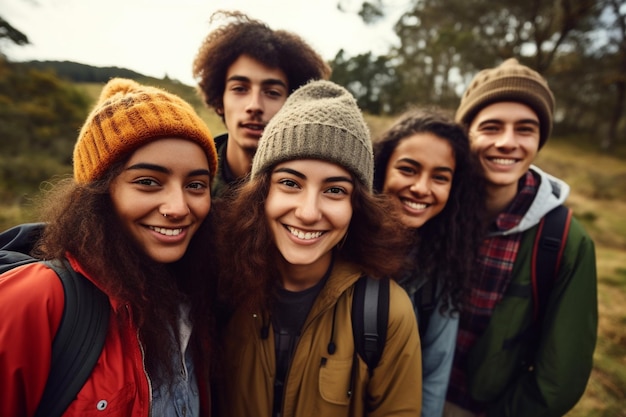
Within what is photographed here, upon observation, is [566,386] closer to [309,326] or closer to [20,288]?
[309,326]

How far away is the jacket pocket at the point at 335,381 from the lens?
5.45ft

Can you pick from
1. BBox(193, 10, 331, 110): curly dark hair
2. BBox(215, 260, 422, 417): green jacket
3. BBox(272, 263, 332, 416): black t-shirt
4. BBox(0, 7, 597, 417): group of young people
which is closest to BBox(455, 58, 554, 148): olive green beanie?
BBox(0, 7, 597, 417): group of young people

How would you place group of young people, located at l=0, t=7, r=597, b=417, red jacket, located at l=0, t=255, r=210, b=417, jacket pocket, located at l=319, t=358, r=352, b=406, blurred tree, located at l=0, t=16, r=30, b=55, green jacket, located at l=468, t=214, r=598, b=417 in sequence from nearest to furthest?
red jacket, located at l=0, t=255, r=210, b=417 < group of young people, located at l=0, t=7, r=597, b=417 < jacket pocket, located at l=319, t=358, r=352, b=406 < green jacket, located at l=468, t=214, r=598, b=417 < blurred tree, located at l=0, t=16, r=30, b=55

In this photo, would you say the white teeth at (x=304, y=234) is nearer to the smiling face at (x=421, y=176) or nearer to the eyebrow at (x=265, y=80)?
the smiling face at (x=421, y=176)

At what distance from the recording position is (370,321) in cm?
169

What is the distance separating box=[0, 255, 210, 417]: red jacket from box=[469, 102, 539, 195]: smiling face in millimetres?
2535

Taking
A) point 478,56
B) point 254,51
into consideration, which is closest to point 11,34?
point 254,51

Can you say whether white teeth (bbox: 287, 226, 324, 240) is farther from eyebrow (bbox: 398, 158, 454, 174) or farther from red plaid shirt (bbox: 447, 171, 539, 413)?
red plaid shirt (bbox: 447, 171, 539, 413)

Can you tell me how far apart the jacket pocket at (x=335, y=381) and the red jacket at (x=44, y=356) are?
0.82 meters

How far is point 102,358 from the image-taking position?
4.18 feet

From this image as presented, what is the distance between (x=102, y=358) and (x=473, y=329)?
90.7 inches

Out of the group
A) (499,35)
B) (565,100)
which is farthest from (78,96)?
(565,100)

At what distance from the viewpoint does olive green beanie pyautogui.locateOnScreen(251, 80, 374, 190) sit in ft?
5.50

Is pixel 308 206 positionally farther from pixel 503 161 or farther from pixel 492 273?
pixel 503 161
